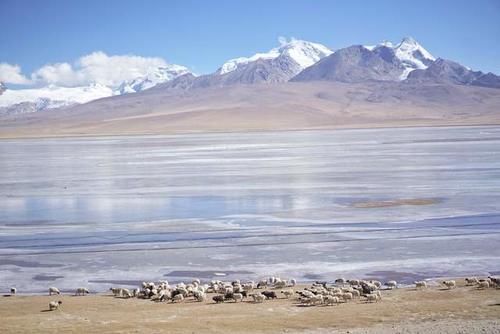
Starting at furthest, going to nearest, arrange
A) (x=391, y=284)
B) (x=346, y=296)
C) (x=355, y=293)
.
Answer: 1. (x=391, y=284)
2. (x=355, y=293)
3. (x=346, y=296)

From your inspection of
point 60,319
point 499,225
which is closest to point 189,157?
point 499,225

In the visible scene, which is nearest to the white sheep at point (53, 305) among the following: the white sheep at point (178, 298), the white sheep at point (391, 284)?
the white sheep at point (178, 298)

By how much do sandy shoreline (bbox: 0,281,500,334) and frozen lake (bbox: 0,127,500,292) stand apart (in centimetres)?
180

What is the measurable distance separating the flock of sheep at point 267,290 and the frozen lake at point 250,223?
1.04 m

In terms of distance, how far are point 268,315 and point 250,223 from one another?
32.3 feet

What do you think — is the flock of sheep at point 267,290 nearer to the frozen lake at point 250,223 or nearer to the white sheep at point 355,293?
the white sheep at point 355,293

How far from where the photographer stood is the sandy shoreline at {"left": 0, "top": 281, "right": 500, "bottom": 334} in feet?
35.3

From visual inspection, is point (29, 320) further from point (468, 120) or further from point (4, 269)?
point (468, 120)

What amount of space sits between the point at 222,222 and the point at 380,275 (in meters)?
7.94

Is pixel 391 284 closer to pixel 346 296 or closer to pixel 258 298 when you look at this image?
pixel 346 296

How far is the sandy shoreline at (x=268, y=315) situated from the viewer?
10.8m

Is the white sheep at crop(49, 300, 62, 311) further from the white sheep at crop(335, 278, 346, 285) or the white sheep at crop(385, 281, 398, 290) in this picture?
the white sheep at crop(385, 281, 398, 290)

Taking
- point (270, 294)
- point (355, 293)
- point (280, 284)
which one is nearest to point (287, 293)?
point (270, 294)

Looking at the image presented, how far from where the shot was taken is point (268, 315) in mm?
11766
